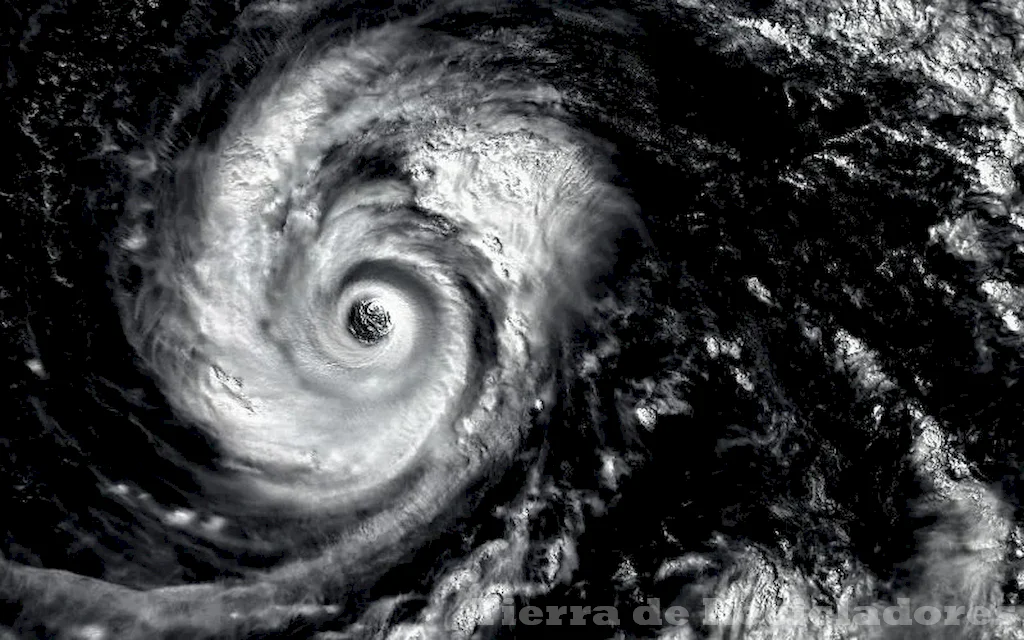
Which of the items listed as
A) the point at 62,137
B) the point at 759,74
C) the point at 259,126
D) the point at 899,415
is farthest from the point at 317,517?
the point at 759,74

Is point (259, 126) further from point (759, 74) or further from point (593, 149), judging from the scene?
point (759, 74)

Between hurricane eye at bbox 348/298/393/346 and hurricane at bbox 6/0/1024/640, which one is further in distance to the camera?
hurricane eye at bbox 348/298/393/346

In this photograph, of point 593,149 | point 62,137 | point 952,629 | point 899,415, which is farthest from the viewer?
point 593,149

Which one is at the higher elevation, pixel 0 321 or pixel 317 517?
pixel 0 321

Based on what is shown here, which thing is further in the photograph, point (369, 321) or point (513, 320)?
point (369, 321)
